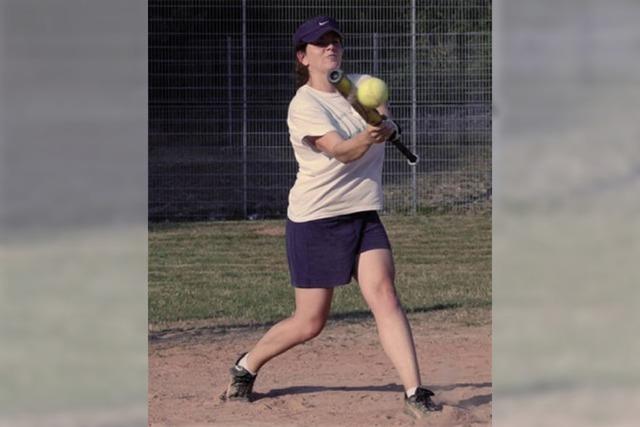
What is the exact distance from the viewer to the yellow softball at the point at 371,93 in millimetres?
4832

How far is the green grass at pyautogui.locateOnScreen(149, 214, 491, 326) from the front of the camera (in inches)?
370

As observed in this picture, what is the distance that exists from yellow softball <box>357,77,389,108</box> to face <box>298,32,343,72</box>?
609mm

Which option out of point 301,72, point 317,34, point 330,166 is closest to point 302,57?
point 301,72

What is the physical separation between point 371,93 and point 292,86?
972 cm

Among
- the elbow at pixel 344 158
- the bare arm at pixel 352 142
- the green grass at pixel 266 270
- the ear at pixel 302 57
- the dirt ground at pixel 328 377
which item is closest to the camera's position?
the bare arm at pixel 352 142

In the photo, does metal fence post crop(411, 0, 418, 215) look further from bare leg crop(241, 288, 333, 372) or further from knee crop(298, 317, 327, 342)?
knee crop(298, 317, 327, 342)

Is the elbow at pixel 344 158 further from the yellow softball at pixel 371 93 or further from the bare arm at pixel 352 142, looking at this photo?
the yellow softball at pixel 371 93

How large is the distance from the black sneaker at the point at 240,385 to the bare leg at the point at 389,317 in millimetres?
866

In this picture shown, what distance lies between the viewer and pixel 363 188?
5531 millimetres

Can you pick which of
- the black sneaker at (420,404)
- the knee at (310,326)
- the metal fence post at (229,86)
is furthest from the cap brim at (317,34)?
the metal fence post at (229,86)

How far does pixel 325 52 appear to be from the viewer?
5.49 metres

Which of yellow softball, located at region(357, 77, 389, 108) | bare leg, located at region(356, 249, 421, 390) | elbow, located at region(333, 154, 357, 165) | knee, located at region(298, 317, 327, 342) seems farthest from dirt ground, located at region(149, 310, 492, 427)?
yellow softball, located at region(357, 77, 389, 108)
